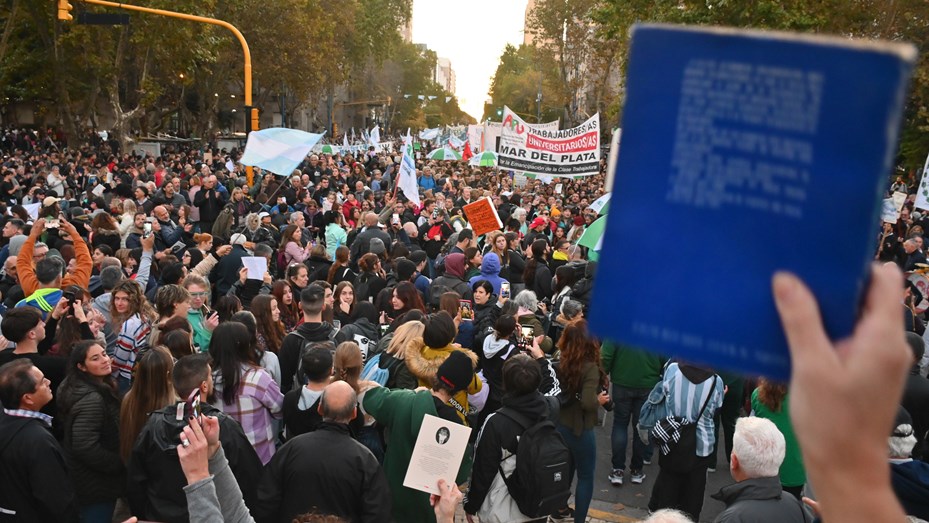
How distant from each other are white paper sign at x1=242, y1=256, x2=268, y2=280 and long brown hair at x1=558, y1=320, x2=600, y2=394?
3728 millimetres

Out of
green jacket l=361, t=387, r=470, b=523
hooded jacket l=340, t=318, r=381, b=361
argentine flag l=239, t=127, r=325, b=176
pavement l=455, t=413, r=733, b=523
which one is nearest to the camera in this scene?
green jacket l=361, t=387, r=470, b=523

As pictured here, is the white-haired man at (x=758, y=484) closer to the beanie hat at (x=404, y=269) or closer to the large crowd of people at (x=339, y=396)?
the large crowd of people at (x=339, y=396)

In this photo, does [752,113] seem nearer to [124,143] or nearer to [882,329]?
[882,329]

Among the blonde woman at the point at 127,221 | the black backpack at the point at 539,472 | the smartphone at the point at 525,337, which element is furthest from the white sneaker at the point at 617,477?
the blonde woman at the point at 127,221

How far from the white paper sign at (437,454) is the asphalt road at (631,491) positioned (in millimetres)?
3209

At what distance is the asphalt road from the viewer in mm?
6684

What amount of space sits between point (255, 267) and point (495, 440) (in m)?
4.32

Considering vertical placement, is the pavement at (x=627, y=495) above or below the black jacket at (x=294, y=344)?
below

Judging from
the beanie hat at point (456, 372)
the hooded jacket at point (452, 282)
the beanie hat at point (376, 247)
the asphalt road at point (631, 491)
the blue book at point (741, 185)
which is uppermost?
the blue book at point (741, 185)

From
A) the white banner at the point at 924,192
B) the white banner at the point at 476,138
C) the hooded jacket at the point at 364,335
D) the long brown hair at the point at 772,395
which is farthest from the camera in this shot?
the white banner at the point at 476,138

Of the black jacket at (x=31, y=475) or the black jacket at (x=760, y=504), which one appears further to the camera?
the black jacket at (x=31, y=475)

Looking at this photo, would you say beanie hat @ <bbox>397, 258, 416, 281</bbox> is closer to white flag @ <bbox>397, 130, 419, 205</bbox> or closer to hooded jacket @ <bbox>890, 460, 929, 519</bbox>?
hooded jacket @ <bbox>890, 460, 929, 519</bbox>

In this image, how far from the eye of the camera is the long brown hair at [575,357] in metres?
5.82

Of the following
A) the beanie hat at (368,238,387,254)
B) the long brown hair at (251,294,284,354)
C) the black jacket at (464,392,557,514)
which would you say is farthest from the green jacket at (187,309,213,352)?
the beanie hat at (368,238,387,254)
